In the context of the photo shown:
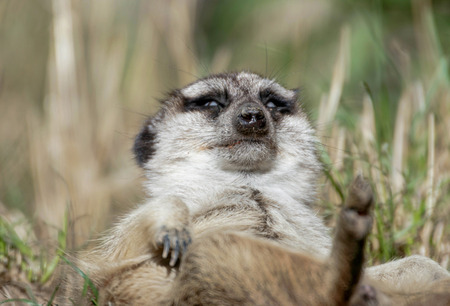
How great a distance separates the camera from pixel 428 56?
5.62 m

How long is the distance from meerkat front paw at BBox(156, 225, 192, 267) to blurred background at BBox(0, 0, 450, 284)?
2.88 feet

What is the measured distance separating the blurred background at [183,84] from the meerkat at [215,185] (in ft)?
1.22

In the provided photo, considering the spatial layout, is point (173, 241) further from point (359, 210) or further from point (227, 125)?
point (227, 125)

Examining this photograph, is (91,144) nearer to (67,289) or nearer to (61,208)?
(61,208)

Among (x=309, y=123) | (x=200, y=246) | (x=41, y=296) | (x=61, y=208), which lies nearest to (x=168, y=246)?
(x=200, y=246)

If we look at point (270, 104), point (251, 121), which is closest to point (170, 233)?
point (251, 121)

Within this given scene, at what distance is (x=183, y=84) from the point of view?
6.58 metres

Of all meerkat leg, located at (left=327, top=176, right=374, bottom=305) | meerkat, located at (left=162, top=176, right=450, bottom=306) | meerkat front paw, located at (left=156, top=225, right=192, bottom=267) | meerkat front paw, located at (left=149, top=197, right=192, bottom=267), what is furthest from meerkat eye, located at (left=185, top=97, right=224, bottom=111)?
meerkat leg, located at (left=327, top=176, right=374, bottom=305)

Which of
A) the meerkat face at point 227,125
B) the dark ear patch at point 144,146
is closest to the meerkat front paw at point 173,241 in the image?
the meerkat face at point 227,125

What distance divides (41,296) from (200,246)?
1.31 meters

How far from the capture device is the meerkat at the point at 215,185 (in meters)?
2.86

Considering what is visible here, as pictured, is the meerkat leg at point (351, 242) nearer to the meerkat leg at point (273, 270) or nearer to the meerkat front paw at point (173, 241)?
the meerkat leg at point (273, 270)

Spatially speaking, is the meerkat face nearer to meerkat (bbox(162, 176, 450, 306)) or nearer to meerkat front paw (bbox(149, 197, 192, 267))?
meerkat front paw (bbox(149, 197, 192, 267))

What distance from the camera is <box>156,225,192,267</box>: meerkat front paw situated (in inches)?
111
